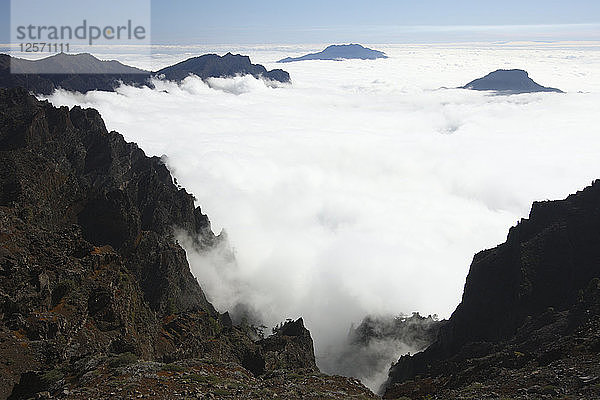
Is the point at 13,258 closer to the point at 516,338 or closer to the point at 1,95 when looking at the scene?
the point at 516,338

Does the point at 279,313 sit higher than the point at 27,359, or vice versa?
the point at 27,359

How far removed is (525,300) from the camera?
63.2 metres

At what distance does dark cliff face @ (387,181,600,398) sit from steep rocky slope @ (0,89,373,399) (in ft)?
51.4

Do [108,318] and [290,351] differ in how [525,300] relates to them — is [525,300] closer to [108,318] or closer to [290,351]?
[290,351]

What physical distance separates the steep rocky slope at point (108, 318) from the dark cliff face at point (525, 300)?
15656 mm

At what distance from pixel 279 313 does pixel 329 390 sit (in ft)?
332

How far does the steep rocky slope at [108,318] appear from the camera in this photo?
31188 millimetres

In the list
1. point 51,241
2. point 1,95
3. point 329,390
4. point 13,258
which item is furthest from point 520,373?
point 1,95

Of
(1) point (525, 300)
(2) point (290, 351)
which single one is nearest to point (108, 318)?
(2) point (290, 351)

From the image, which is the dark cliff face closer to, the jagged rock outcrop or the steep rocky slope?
the jagged rock outcrop

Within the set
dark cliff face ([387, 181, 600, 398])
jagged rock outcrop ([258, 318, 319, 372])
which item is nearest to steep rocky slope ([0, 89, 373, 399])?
jagged rock outcrop ([258, 318, 319, 372])

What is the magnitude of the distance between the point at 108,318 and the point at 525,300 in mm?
54759

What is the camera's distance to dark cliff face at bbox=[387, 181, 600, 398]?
1800 inches

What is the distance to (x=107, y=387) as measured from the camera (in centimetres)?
2766
